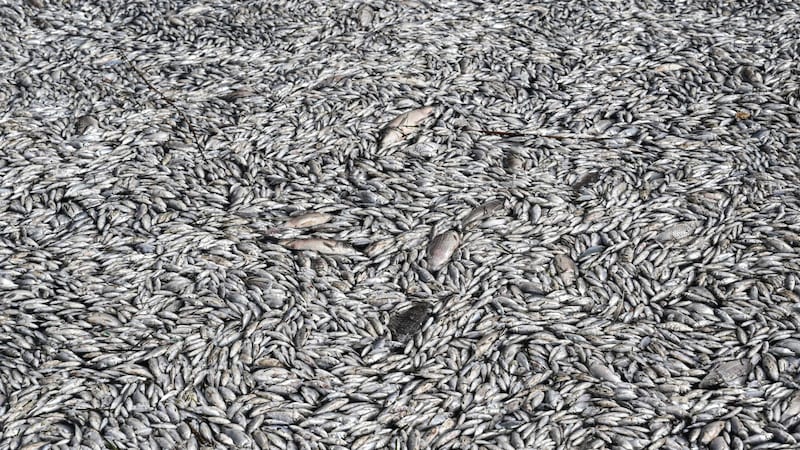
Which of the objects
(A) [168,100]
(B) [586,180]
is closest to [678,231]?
→ (B) [586,180]

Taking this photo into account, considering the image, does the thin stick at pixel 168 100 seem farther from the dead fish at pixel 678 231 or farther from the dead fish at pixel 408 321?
the dead fish at pixel 678 231

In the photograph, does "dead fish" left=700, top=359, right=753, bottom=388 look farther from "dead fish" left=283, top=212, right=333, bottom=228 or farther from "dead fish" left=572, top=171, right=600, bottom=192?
"dead fish" left=283, top=212, right=333, bottom=228

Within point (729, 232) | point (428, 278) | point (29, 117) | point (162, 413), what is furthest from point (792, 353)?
point (29, 117)

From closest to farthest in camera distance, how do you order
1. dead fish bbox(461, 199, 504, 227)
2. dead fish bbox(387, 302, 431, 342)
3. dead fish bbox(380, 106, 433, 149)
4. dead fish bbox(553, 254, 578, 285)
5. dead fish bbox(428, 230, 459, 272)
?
dead fish bbox(387, 302, 431, 342) < dead fish bbox(553, 254, 578, 285) < dead fish bbox(428, 230, 459, 272) < dead fish bbox(461, 199, 504, 227) < dead fish bbox(380, 106, 433, 149)

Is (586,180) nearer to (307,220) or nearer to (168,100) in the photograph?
(307,220)

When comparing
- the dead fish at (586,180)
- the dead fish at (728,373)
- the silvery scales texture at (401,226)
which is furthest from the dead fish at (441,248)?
the dead fish at (728,373)

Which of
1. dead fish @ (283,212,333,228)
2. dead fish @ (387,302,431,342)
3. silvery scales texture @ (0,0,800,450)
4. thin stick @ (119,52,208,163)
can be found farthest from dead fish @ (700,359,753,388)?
thin stick @ (119,52,208,163)
